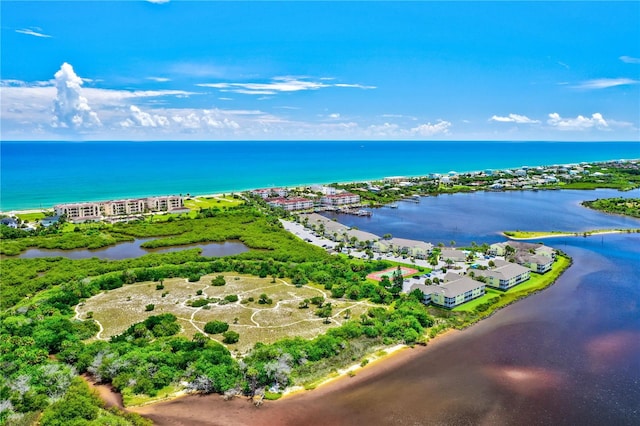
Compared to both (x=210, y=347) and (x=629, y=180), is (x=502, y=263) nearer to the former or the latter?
(x=210, y=347)

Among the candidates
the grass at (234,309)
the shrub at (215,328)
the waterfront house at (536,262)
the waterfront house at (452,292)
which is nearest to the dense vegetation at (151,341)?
the shrub at (215,328)

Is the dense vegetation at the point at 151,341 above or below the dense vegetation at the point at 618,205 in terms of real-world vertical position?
below

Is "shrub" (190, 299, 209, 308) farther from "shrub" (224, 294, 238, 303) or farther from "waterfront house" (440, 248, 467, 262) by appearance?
"waterfront house" (440, 248, 467, 262)

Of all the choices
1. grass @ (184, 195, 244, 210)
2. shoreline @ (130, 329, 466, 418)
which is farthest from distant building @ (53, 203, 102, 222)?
shoreline @ (130, 329, 466, 418)

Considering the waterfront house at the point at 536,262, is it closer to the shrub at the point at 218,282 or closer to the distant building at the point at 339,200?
the shrub at the point at 218,282

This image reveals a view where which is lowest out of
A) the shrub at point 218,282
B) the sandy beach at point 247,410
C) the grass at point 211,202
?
the sandy beach at point 247,410

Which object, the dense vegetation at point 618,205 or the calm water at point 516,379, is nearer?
the calm water at point 516,379

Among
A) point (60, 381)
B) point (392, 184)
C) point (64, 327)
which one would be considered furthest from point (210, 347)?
point (392, 184)

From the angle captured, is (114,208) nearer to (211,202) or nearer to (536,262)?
(211,202)
